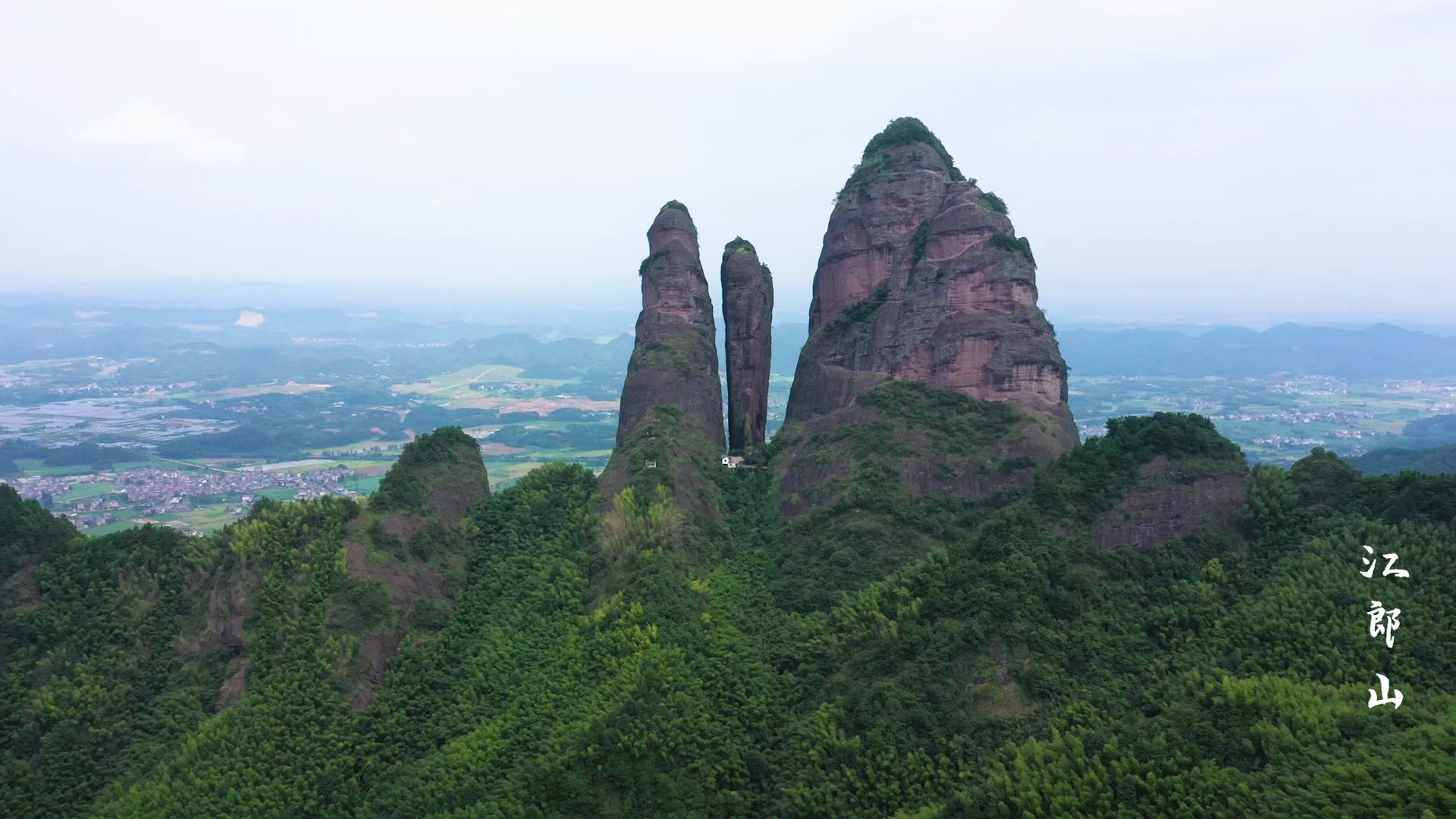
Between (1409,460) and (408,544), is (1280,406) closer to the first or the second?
(1409,460)

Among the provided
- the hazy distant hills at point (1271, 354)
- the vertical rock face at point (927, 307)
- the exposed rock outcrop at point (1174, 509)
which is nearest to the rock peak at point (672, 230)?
the vertical rock face at point (927, 307)

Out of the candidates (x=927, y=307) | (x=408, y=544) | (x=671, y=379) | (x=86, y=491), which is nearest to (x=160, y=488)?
(x=86, y=491)

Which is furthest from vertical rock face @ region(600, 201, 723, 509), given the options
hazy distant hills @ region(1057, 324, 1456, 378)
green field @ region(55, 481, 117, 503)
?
hazy distant hills @ region(1057, 324, 1456, 378)

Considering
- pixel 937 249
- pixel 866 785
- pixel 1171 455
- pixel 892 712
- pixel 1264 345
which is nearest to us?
pixel 866 785

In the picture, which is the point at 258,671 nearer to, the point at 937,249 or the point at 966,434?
the point at 966,434

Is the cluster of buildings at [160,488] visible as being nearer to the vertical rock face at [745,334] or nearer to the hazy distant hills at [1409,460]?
the vertical rock face at [745,334]

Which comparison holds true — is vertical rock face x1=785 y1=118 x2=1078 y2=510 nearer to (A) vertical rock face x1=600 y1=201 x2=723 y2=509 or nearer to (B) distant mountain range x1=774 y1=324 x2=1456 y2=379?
(A) vertical rock face x1=600 y1=201 x2=723 y2=509

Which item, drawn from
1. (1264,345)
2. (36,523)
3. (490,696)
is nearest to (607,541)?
(490,696)
